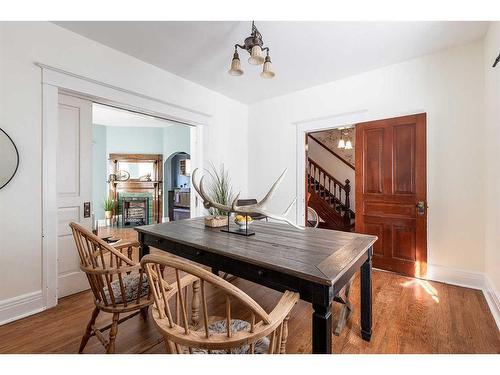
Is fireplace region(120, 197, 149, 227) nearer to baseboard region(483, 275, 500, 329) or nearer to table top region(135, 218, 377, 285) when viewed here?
table top region(135, 218, 377, 285)

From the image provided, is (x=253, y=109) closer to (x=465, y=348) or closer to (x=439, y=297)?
(x=439, y=297)

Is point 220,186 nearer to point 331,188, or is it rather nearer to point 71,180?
point 71,180

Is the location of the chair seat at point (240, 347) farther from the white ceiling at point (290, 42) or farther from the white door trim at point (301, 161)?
the white door trim at point (301, 161)

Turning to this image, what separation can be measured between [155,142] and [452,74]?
6749 mm

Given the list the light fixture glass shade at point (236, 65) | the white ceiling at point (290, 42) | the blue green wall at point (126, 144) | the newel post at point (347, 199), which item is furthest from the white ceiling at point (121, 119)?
the newel post at point (347, 199)

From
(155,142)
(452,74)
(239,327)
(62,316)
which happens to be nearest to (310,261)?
(239,327)

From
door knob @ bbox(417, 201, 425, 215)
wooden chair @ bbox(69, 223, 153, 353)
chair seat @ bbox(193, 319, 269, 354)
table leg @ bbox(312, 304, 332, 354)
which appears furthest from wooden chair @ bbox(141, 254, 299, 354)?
door knob @ bbox(417, 201, 425, 215)

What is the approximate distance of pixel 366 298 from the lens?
5.82 ft

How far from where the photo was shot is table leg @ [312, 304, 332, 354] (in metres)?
1.11

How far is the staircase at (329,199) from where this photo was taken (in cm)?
578

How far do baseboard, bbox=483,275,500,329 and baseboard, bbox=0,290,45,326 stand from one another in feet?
13.1

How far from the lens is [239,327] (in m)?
1.27

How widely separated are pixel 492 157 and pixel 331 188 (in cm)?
386

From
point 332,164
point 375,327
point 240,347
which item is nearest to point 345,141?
point 332,164
